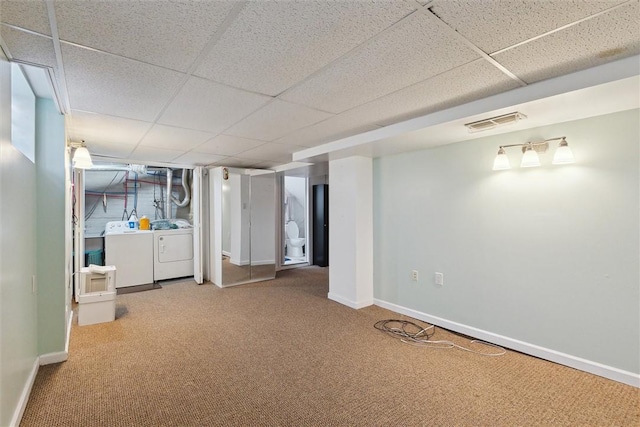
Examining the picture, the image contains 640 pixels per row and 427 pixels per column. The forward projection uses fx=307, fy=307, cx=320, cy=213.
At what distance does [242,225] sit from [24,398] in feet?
11.7

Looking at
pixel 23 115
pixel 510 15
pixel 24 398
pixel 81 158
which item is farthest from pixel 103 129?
pixel 510 15

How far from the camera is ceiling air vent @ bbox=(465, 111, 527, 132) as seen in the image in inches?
87.4

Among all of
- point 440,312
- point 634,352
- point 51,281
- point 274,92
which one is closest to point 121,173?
point 51,281

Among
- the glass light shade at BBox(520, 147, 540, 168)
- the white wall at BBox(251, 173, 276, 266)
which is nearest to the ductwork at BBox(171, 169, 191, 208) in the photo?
the white wall at BBox(251, 173, 276, 266)

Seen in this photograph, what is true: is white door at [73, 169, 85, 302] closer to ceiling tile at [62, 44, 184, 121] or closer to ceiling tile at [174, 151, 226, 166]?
ceiling tile at [174, 151, 226, 166]

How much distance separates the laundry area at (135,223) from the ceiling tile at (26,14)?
3.34 metres

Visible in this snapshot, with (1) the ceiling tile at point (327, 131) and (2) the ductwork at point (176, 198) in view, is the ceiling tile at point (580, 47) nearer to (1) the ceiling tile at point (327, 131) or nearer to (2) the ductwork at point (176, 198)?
(1) the ceiling tile at point (327, 131)

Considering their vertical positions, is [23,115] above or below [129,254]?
above

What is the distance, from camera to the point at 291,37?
1414 mm

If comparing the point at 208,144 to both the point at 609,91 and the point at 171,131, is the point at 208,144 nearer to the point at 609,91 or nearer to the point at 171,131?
the point at 171,131

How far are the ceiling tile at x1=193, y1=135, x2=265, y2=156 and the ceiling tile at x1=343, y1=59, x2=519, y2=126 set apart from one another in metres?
1.38

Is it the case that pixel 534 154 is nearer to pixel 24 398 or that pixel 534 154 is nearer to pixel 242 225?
pixel 24 398

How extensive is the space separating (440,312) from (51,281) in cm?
355

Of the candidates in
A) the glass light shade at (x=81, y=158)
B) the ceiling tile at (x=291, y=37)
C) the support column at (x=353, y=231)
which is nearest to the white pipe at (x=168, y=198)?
the glass light shade at (x=81, y=158)
